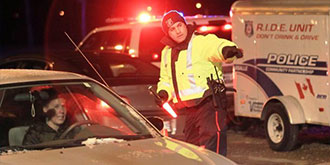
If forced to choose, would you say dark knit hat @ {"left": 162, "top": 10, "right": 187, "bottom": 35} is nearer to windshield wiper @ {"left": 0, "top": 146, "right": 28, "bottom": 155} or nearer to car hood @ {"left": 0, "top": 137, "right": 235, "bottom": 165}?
car hood @ {"left": 0, "top": 137, "right": 235, "bottom": 165}

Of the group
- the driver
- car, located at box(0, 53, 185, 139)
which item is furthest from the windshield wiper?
car, located at box(0, 53, 185, 139)

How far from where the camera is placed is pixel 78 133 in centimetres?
581

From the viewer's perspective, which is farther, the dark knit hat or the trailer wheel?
the trailer wheel

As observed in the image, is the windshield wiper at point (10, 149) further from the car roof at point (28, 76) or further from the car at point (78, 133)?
the car roof at point (28, 76)

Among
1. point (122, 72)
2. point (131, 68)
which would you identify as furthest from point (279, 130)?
point (122, 72)

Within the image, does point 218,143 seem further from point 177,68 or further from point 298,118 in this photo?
point 298,118

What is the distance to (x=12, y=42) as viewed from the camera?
1930 inches

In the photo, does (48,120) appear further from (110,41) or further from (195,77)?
(110,41)

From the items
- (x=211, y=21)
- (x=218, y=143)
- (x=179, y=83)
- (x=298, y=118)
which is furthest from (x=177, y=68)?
(x=211, y=21)

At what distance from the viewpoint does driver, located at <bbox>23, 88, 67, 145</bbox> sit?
5.71 m

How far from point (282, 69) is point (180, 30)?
362 cm

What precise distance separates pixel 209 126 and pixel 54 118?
1512mm

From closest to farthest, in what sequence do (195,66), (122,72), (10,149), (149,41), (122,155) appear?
(122,155) < (10,149) < (195,66) < (122,72) < (149,41)

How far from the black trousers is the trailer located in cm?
303
